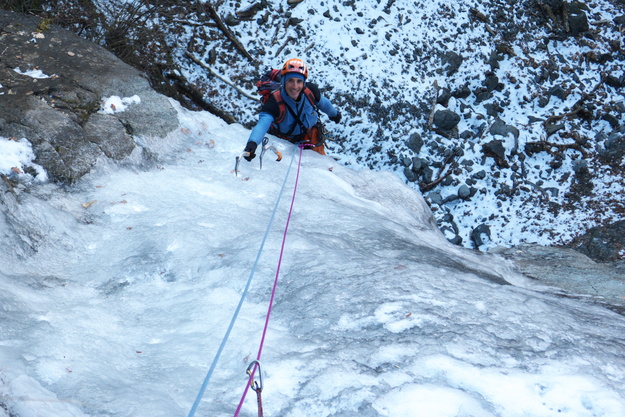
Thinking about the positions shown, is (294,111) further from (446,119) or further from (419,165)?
(446,119)

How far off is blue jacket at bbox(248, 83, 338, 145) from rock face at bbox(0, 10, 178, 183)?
38.5 inches

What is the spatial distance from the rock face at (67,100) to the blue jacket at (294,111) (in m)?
0.98

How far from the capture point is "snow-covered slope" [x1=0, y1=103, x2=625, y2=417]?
219cm

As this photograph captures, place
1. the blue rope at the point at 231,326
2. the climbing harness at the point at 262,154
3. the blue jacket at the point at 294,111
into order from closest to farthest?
the blue rope at the point at 231,326, the climbing harness at the point at 262,154, the blue jacket at the point at 294,111

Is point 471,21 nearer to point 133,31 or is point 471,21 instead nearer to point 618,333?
point 133,31

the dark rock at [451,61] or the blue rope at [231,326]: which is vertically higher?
the dark rock at [451,61]

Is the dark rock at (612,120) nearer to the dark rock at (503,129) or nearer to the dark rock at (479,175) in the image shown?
the dark rock at (503,129)

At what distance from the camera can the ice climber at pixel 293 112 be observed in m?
5.25

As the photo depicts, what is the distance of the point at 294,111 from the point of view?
19.1 feet

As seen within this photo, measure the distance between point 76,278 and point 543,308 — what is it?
3.02 metres

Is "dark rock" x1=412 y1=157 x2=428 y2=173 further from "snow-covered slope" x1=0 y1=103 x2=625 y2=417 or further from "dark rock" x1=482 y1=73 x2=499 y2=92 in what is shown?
"snow-covered slope" x1=0 y1=103 x2=625 y2=417

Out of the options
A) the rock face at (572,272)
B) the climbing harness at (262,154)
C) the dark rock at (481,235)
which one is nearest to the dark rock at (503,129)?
the dark rock at (481,235)

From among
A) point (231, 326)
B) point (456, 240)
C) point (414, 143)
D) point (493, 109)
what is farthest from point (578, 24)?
point (231, 326)

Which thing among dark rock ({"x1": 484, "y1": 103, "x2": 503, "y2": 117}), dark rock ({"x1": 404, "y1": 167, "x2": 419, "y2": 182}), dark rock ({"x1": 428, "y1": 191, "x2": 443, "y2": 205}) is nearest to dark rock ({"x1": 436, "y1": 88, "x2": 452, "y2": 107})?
dark rock ({"x1": 484, "y1": 103, "x2": 503, "y2": 117})
